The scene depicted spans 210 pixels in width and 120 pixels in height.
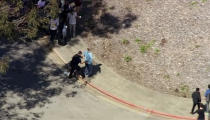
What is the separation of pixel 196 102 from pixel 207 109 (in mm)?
771

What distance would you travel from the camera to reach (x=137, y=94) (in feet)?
74.3

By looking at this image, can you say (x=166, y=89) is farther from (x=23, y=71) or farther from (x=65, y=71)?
(x=23, y=71)

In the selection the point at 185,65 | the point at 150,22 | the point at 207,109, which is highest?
the point at 150,22

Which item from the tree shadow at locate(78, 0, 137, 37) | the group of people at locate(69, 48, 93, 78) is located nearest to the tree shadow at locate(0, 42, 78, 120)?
the group of people at locate(69, 48, 93, 78)

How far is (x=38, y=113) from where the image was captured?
66.9 ft

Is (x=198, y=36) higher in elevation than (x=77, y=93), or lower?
higher

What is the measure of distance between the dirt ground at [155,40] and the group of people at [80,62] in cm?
164

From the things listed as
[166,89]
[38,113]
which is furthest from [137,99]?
[38,113]

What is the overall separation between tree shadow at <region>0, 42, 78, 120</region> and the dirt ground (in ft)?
9.13

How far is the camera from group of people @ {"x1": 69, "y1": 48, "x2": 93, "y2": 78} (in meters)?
22.4

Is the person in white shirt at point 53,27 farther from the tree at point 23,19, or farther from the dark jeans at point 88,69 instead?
the tree at point 23,19

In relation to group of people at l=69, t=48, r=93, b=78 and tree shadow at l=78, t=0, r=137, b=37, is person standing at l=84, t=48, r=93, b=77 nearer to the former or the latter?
group of people at l=69, t=48, r=93, b=78

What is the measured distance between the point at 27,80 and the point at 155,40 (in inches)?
267

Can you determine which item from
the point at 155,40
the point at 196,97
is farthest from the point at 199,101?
the point at 155,40
